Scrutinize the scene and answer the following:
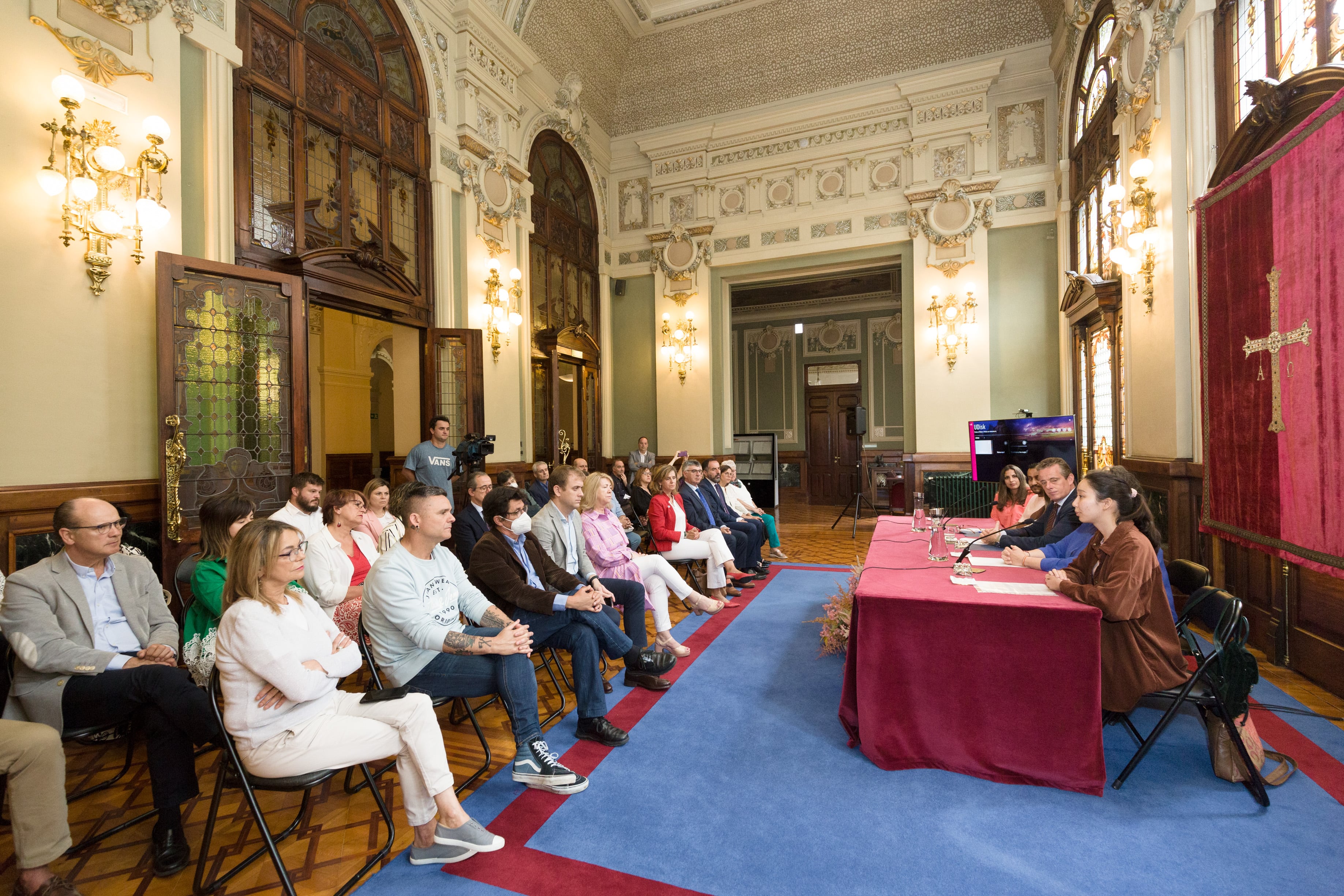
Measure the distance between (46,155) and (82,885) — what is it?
385cm

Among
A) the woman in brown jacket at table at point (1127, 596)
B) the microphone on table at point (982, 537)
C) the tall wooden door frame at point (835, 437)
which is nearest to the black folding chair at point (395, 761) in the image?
the microphone on table at point (982, 537)

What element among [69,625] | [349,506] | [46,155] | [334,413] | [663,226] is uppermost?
[663,226]

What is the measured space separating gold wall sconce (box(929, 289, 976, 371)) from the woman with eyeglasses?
789cm

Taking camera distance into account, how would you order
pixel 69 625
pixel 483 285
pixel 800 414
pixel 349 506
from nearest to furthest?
1. pixel 69 625
2. pixel 349 506
3. pixel 483 285
4. pixel 800 414

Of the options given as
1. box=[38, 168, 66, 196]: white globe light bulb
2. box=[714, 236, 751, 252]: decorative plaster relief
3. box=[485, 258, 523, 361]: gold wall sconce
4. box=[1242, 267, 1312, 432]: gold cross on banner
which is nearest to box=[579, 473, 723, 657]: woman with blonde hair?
box=[1242, 267, 1312, 432]: gold cross on banner

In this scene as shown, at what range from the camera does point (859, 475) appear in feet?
44.6

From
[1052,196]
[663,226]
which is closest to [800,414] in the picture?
[663,226]

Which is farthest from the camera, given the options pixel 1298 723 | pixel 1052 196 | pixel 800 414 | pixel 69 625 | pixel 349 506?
pixel 800 414

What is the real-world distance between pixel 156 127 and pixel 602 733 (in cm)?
455

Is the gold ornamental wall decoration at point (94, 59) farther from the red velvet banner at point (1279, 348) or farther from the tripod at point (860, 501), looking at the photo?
the tripod at point (860, 501)

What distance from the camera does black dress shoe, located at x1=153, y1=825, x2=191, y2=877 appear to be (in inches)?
79.0

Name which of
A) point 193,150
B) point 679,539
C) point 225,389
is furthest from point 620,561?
point 193,150

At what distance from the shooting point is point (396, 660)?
2381 millimetres

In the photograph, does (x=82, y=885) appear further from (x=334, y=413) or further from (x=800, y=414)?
(x=800, y=414)
